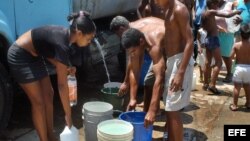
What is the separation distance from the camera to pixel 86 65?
240 inches

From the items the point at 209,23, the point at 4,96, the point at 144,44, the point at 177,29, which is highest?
the point at 177,29

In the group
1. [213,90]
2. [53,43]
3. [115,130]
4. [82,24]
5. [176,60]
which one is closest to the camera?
[82,24]

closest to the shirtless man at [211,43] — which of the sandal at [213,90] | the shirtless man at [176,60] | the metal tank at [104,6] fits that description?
the sandal at [213,90]

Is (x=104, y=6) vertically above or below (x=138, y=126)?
above

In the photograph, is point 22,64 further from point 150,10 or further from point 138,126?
point 150,10

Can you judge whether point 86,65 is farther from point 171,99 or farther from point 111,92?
point 171,99

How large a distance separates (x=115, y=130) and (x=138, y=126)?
0.30 metres

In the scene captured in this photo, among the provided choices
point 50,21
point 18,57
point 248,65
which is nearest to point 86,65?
point 50,21

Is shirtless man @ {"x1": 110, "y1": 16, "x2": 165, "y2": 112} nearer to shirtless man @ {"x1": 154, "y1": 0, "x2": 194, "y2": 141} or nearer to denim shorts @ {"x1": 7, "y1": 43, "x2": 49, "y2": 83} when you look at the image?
shirtless man @ {"x1": 154, "y1": 0, "x2": 194, "y2": 141}

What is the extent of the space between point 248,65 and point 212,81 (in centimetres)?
88

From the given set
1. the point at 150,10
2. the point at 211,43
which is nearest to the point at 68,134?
the point at 150,10

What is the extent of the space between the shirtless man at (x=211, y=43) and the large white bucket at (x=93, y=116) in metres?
2.78

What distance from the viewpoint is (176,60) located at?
427cm

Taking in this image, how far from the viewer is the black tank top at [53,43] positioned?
379 cm
